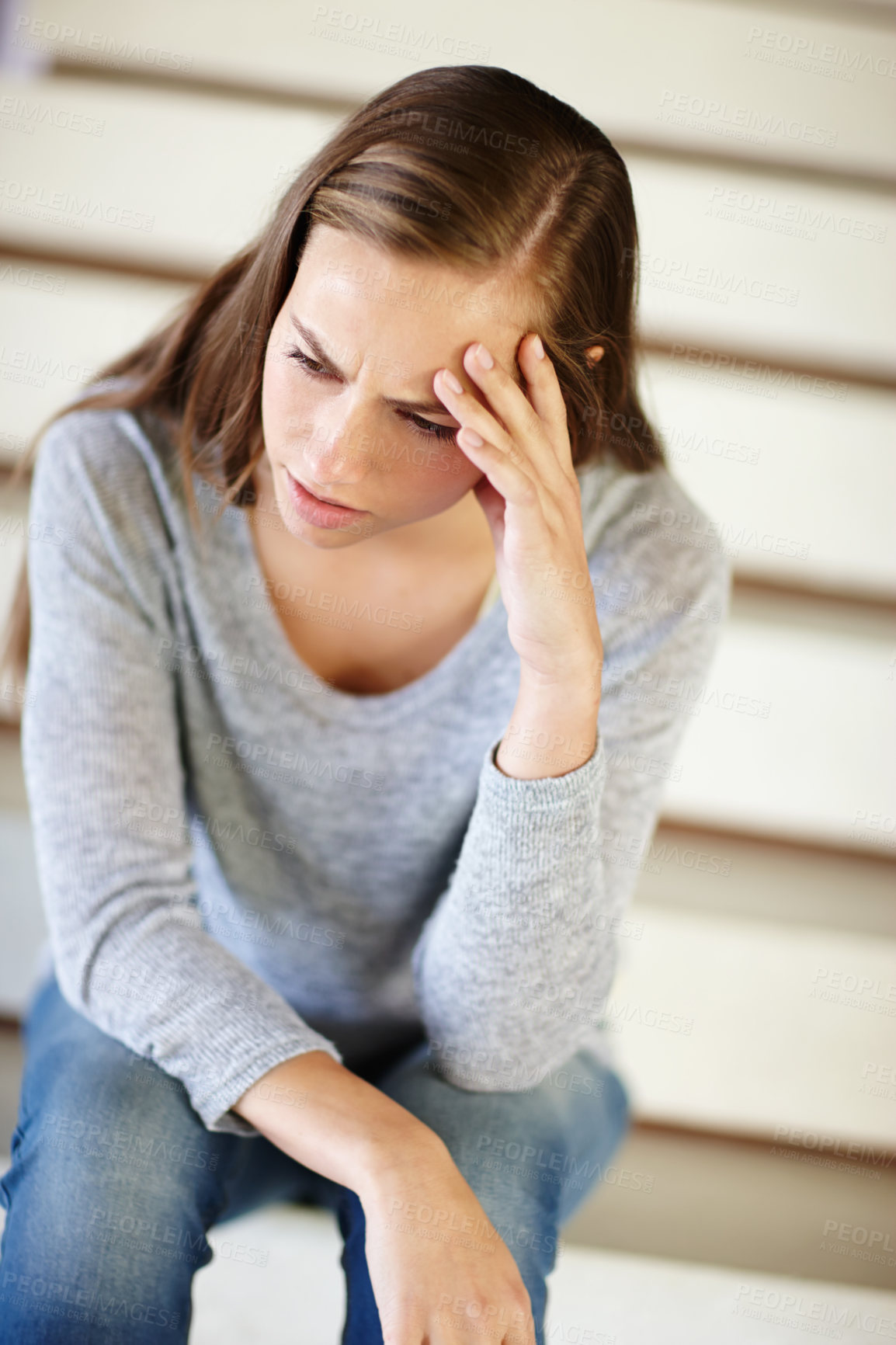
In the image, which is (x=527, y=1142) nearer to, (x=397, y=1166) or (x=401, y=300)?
(x=397, y=1166)

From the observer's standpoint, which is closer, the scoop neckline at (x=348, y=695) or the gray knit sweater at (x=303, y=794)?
the gray knit sweater at (x=303, y=794)

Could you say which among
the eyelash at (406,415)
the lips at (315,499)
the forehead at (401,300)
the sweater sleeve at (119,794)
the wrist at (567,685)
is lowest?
the sweater sleeve at (119,794)

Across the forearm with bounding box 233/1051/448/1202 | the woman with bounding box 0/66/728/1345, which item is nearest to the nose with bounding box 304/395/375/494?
the woman with bounding box 0/66/728/1345

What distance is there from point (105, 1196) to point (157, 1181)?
0.04 m

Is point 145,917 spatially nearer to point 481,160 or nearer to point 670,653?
point 670,653

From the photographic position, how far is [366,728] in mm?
856

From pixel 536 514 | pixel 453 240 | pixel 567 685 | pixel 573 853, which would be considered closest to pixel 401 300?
pixel 453 240

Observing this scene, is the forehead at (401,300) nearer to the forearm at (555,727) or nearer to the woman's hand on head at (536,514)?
the woman's hand on head at (536,514)

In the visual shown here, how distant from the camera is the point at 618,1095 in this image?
0.92m

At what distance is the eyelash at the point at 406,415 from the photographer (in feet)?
2.18

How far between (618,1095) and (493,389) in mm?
633

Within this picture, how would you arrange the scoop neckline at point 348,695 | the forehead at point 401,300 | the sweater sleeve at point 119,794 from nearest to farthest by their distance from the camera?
the forehead at point 401,300
the sweater sleeve at point 119,794
the scoop neckline at point 348,695

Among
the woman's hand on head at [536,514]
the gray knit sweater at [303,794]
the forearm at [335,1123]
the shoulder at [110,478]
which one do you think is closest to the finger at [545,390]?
the woman's hand on head at [536,514]

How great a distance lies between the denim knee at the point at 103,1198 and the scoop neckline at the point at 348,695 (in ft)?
1.04
